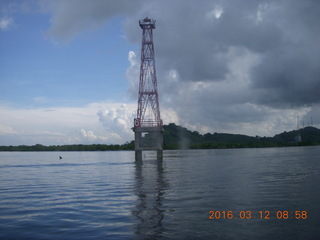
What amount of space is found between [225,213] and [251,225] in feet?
8.64

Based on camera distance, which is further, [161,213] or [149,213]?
[149,213]

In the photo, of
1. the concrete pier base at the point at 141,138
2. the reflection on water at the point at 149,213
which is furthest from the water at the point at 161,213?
the concrete pier base at the point at 141,138

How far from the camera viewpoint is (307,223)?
15398mm

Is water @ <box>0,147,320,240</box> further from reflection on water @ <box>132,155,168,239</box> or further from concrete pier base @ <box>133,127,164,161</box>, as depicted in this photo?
concrete pier base @ <box>133,127,164,161</box>
